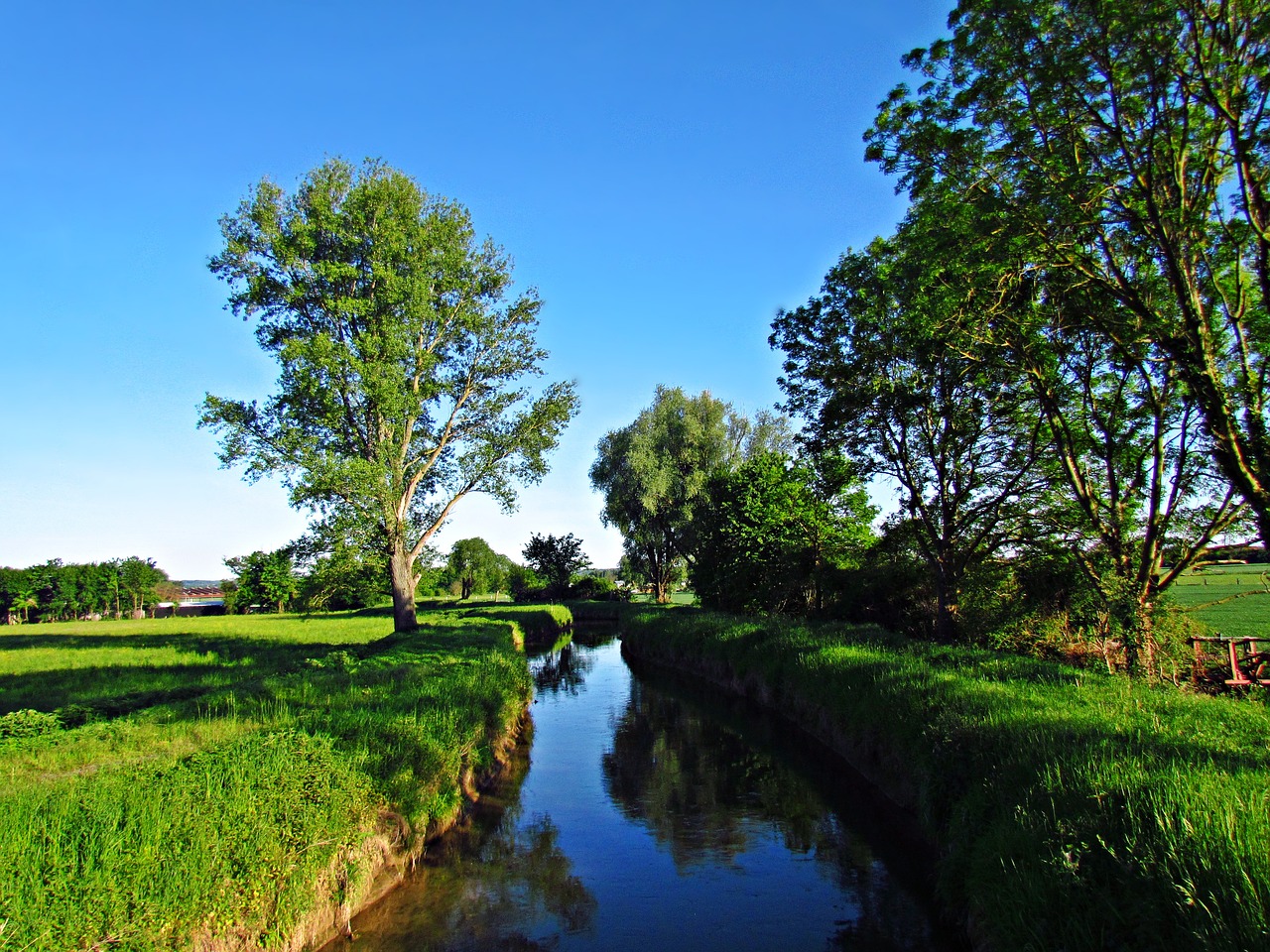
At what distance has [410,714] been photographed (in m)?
9.87

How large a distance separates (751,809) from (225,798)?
7.81 metres

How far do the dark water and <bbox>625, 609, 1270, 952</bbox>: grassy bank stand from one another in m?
0.90

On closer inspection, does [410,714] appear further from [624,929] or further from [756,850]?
[756,850]

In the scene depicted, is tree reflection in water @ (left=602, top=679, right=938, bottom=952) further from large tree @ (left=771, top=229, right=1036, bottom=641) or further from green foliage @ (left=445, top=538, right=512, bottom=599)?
green foliage @ (left=445, top=538, right=512, bottom=599)

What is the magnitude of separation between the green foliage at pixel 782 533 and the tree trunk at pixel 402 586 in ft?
47.2

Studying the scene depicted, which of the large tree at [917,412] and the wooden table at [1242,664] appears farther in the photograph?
the large tree at [917,412]

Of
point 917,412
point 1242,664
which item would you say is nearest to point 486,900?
point 1242,664

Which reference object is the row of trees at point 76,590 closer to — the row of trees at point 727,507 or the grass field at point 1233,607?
the row of trees at point 727,507

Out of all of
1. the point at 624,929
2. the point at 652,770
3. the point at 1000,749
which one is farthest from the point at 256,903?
the point at 652,770

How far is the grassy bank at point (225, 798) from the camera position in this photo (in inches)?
175

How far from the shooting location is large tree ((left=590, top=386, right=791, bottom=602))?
149 feet

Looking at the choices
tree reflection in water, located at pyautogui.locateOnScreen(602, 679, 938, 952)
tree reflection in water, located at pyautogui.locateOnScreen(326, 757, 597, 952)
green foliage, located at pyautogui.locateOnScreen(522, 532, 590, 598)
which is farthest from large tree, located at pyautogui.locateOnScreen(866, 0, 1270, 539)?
green foliage, located at pyautogui.locateOnScreen(522, 532, 590, 598)

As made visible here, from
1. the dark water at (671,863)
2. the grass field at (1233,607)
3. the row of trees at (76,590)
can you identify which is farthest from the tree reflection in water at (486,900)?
the row of trees at (76,590)

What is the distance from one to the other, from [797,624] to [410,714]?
49.3 feet
